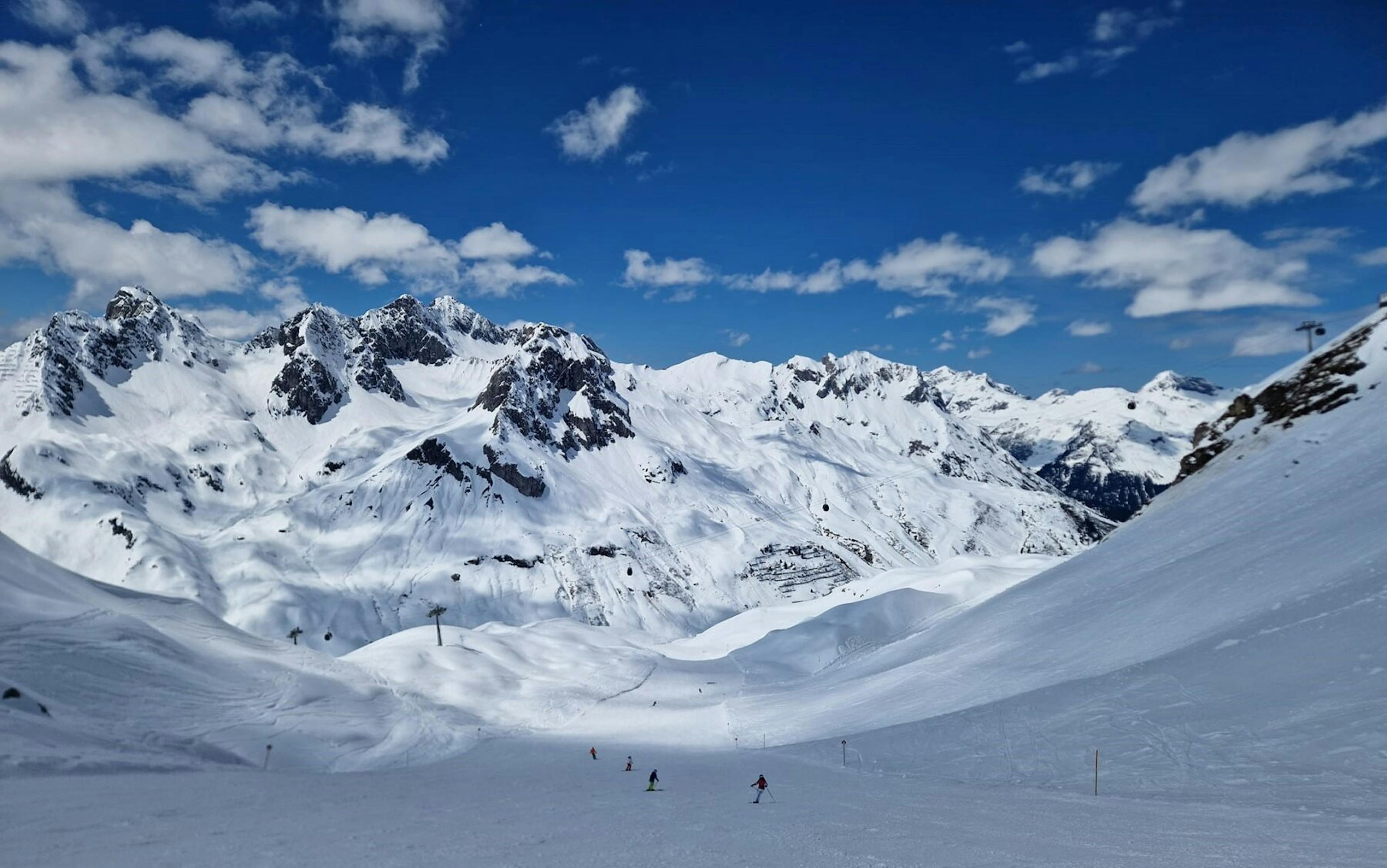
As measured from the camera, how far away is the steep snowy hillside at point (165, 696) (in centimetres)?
3753

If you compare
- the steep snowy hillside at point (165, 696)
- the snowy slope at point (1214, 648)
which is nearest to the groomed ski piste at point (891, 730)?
the snowy slope at point (1214, 648)

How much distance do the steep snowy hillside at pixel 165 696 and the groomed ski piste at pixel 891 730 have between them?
10.7 inches

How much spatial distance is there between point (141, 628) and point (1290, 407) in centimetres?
9022

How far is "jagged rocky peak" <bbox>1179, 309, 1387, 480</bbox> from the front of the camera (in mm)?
55750

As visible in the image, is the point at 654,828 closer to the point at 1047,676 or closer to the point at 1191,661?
the point at 1191,661

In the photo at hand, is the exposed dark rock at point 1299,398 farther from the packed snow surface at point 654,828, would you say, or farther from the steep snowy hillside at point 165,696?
the steep snowy hillside at point 165,696

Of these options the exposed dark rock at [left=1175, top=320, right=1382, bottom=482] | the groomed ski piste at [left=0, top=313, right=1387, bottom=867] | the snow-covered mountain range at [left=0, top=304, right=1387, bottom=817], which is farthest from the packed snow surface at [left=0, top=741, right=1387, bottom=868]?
the exposed dark rock at [left=1175, top=320, right=1382, bottom=482]

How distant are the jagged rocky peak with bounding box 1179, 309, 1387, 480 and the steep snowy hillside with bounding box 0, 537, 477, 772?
229 ft

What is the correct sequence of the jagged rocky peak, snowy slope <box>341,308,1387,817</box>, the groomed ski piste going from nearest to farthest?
the groomed ski piste < snowy slope <box>341,308,1387,817</box> < the jagged rocky peak

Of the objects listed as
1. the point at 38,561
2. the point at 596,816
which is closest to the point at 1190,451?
the point at 596,816

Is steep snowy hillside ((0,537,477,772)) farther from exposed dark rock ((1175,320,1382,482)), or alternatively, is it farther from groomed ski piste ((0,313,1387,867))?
exposed dark rock ((1175,320,1382,482))

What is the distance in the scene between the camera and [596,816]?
2558 centimetres

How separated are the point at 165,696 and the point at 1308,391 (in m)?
86.3

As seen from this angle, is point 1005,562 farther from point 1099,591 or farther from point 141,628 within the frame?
point 141,628
